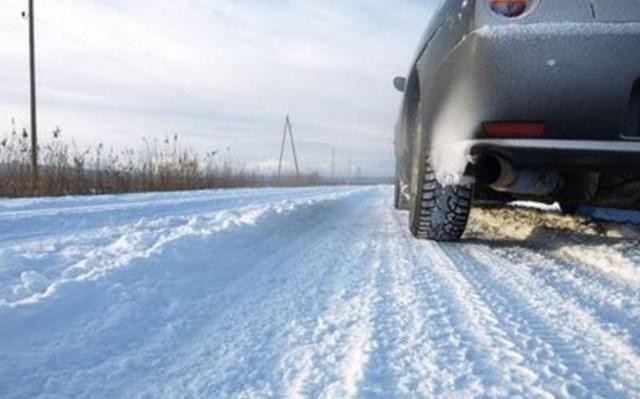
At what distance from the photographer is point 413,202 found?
13.3 ft

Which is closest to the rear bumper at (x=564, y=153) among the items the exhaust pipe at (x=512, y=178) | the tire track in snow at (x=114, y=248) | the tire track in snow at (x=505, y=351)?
the exhaust pipe at (x=512, y=178)

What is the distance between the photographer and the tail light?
2.87 meters

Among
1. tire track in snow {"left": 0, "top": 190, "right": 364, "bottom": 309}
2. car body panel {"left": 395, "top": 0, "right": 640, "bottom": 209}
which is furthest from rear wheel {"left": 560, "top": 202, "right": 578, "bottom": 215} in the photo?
car body panel {"left": 395, "top": 0, "right": 640, "bottom": 209}

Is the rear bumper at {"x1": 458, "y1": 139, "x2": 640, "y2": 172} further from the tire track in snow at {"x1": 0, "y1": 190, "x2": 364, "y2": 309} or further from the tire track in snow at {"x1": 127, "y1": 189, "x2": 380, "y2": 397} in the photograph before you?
the tire track in snow at {"x1": 0, "y1": 190, "x2": 364, "y2": 309}

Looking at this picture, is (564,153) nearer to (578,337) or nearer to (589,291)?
(589,291)

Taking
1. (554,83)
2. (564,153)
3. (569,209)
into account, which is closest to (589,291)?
(564,153)

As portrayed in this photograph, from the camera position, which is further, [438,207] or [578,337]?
[438,207]

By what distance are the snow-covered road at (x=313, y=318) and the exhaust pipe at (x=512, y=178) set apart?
370 mm

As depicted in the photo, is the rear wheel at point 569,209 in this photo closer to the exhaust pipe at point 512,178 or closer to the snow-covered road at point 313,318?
the snow-covered road at point 313,318

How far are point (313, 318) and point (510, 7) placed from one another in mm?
1662

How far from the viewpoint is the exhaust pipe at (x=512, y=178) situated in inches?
134

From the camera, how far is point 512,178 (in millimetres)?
3414

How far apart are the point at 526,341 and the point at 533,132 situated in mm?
1313

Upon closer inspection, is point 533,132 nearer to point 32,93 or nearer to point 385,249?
point 385,249
